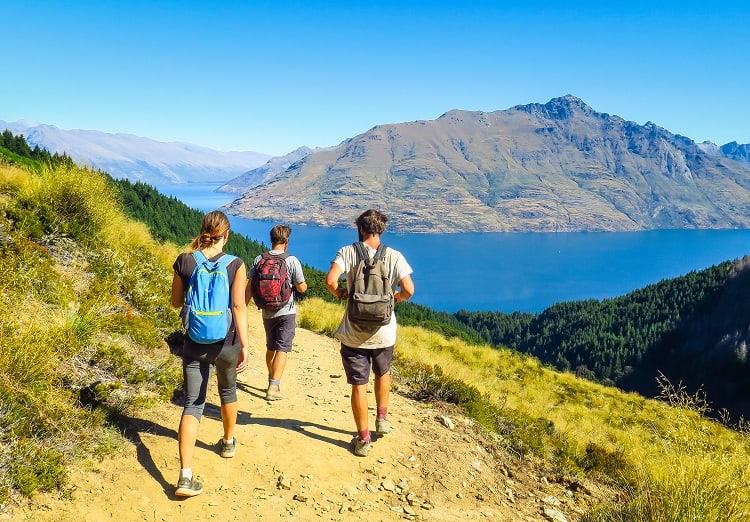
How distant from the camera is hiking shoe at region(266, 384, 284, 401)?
6.97 meters

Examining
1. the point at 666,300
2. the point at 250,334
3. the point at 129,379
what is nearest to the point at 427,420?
the point at 129,379

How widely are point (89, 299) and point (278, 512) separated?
4653 millimetres

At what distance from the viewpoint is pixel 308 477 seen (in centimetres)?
472

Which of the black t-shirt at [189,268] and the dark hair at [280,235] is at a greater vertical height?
the dark hair at [280,235]

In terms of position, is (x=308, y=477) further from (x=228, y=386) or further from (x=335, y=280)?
(x=335, y=280)

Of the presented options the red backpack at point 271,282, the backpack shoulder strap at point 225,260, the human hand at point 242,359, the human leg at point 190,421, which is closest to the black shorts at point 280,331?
the red backpack at point 271,282

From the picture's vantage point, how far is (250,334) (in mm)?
11570

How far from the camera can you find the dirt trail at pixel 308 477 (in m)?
3.93

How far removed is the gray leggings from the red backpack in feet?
6.75

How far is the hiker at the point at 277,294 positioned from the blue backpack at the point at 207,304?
208 cm

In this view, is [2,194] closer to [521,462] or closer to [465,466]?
[465,466]

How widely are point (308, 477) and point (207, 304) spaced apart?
7.35 ft

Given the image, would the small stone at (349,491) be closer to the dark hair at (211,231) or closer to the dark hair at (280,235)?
the dark hair at (211,231)

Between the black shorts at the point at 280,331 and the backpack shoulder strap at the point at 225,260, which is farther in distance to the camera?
the black shorts at the point at 280,331
